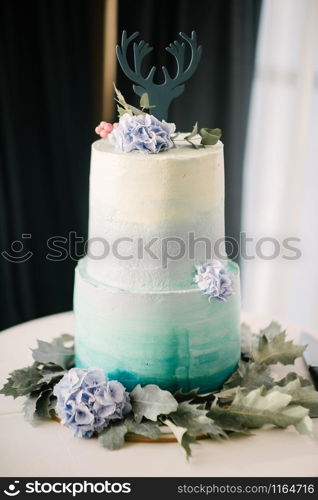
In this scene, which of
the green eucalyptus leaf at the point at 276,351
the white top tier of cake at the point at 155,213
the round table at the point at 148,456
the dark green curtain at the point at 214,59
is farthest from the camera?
the dark green curtain at the point at 214,59

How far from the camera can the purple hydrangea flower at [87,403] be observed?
1.25 m

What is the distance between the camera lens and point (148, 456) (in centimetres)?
120

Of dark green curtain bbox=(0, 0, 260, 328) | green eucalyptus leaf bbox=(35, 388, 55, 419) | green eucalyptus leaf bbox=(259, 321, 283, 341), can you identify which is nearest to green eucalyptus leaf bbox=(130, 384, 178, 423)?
green eucalyptus leaf bbox=(35, 388, 55, 419)

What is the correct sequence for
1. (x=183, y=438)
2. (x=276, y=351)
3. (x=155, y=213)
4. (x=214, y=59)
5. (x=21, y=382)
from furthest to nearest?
(x=214, y=59)
(x=276, y=351)
(x=21, y=382)
(x=155, y=213)
(x=183, y=438)

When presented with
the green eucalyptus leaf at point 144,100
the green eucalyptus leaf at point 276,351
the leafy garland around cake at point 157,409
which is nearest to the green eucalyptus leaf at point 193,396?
the leafy garland around cake at point 157,409

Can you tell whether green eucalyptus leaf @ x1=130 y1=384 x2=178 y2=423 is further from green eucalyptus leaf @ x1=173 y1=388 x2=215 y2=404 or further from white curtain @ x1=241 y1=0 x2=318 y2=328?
white curtain @ x1=241 y1=0 x2=318 y2=328

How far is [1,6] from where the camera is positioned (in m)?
2.29

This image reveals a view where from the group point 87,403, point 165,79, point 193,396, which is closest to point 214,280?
point 193,396

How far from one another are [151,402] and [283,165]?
57.6 inches

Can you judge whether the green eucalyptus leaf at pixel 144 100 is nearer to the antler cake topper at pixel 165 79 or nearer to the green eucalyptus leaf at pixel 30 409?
the antler cake topper at pixel 165 79

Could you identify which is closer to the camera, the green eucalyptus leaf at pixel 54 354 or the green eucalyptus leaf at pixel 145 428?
the green eucalyptus leaf at pixel 145 428

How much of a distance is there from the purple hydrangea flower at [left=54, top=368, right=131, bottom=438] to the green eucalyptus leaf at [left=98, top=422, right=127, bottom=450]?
0.05ft

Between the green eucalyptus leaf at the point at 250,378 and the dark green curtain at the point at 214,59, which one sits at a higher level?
the dark green curtain at the point at 214,59

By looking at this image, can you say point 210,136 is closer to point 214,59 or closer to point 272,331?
point 272,331
